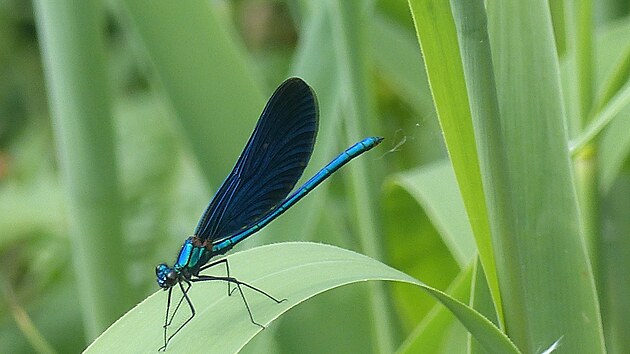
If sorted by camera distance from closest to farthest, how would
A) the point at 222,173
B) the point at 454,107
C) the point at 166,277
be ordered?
the point at 454,107 < the point at 166,277 < the point at 222,173

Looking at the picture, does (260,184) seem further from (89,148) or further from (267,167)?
(89,148)

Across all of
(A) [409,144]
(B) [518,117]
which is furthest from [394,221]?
(B) [518,117]

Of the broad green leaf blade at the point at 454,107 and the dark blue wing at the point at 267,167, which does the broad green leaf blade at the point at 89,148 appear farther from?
the broad green leaf blade at the point at 454,107

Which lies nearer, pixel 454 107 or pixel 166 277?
pixel 454 107

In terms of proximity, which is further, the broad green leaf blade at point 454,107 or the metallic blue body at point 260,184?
the metallic blue body at point 260,184

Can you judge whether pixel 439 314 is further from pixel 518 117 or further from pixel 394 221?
pixel 394 221

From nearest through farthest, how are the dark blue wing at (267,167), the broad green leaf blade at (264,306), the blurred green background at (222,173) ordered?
the broad green leaf blade at (264,306) < the dark blue wing at (267,167) < the blurred green background at (222,173)

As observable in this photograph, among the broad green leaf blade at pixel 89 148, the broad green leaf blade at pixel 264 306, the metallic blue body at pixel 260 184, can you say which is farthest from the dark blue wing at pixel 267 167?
the broad green leaf blade at pixel 264 306

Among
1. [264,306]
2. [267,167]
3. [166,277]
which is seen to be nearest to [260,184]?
[267,167]

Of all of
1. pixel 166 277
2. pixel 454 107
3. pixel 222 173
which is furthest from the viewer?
pixel 222 173
